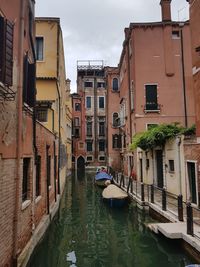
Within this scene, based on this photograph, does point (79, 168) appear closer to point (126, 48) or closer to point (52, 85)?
point (126, 48)

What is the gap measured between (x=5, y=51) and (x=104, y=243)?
6772 mm

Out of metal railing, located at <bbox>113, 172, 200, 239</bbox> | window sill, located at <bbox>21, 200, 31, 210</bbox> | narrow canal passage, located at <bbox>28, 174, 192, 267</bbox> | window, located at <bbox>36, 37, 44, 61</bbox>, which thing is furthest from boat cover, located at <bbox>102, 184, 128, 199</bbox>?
window, located at <bbox>36, 37, 44, 61</bbox>

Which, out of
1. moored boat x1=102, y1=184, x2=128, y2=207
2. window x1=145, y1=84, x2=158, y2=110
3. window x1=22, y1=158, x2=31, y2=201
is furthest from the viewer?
window x1=145, y1=84, x2=158, y2=110

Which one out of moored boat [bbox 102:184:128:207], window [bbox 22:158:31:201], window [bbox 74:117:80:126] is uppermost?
window [bbox 74:117:80:126]

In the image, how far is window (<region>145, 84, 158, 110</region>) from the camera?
63.9 feet

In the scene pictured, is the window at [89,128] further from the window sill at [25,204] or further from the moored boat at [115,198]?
the window sill at [25,204]

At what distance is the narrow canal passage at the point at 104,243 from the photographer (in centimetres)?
697

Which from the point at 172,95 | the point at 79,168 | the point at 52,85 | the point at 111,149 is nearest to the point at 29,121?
the point at 52,85

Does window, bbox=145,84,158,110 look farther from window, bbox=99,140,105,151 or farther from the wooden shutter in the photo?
window, bbox=99,140,105,151

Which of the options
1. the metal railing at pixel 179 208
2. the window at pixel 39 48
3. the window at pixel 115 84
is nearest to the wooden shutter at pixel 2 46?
the metal railing at pixel 179 208

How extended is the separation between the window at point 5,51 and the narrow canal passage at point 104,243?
Answer: 447 centimetres

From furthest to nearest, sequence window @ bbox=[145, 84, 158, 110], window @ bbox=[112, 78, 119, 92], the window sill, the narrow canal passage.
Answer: window @ bbox=[112, 78, 119, 92] → window @ bbox=[145, 84, 158, 110] → the narrow canal passage → the window sill

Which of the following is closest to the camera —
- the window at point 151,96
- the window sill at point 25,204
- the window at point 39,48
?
the window sill at point 25,204

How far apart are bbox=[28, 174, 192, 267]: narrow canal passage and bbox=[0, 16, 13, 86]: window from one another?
447cm
